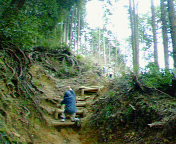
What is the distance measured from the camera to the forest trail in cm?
704

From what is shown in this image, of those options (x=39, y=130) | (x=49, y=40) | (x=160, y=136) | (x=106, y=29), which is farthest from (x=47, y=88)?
(x=106, y=29)

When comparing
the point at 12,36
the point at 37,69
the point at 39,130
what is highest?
the point at 12,36

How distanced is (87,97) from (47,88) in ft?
7.55

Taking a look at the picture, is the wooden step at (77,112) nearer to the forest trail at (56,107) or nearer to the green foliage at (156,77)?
the forest trail at (56,107)

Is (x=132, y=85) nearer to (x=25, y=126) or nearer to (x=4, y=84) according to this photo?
(x=25, y=126)

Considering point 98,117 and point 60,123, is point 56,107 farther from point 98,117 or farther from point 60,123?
point 98,117

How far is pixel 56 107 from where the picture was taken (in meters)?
9.18

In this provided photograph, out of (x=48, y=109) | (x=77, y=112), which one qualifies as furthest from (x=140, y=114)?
(x=48, y=109)

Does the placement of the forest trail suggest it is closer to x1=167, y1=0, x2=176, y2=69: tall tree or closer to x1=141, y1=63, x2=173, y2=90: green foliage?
x1=141, y1=63, x2=173, y2=90: green foliage

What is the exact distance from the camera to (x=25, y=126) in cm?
630

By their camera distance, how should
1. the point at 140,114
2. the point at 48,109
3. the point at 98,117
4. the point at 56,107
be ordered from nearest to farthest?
the point at 140,114
the point at 98,117
the point at 48,109
the point at 56,107

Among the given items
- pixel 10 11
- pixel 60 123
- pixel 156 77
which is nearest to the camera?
pixel 156 77

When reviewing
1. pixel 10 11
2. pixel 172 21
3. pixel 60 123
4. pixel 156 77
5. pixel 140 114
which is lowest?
pixel 60 123

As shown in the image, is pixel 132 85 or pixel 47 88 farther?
pixel 47 88
